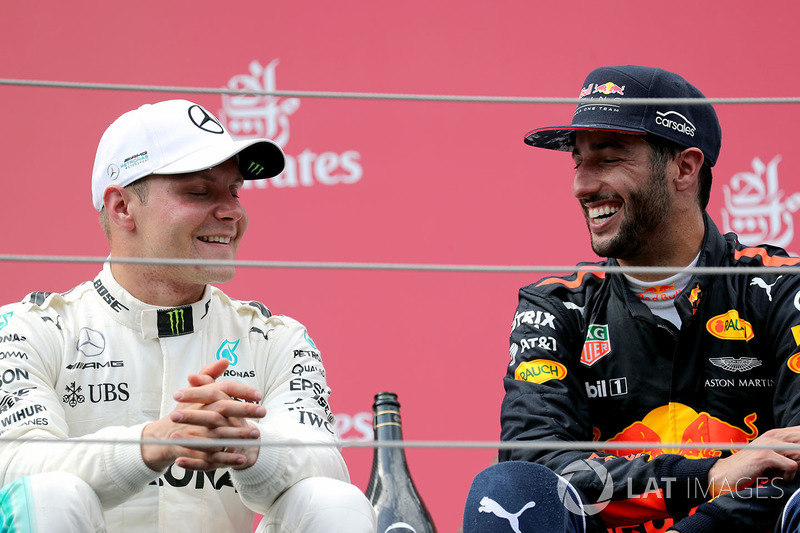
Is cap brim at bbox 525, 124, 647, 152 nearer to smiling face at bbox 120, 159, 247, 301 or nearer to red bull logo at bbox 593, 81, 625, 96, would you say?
red bull logo at bbox 593, 81, 625, 96

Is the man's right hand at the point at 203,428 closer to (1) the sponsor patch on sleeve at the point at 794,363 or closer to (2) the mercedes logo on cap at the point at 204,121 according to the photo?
(2) the mercedes logo on cap at the point at 204,121

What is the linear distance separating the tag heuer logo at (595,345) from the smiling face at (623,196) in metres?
A: 0.12

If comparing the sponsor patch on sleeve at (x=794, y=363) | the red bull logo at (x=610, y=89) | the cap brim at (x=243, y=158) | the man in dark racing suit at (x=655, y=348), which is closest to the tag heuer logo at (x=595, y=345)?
the man in dark racing suit at (x=655, y=348)

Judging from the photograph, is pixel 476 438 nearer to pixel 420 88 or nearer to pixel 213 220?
pixel 420 88

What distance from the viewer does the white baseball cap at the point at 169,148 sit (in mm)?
1424

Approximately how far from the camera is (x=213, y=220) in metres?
1.44

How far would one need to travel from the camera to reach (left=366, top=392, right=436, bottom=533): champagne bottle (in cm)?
160

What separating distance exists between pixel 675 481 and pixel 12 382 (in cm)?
79

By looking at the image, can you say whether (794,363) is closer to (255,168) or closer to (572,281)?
(572,281)

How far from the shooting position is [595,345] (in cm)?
146

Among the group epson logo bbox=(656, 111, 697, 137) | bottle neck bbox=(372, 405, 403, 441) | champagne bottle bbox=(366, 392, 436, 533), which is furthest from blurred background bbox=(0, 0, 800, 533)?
epson logo bbox=(656, 111, 697, 137)

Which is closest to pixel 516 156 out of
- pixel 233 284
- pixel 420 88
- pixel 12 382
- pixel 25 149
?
pixel 420 88

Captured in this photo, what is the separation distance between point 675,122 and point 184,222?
0.71 m

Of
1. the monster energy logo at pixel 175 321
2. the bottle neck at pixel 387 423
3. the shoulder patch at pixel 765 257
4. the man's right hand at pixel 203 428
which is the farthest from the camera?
the bottle neck at pixel 387 423
